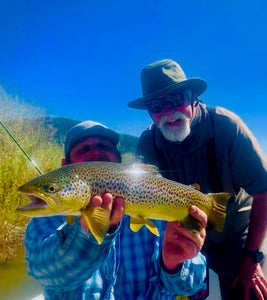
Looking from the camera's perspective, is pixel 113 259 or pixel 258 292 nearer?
pixel 113 259

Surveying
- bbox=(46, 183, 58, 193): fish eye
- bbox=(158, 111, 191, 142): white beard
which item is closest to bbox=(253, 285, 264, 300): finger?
bbox=(158, 111, 191, 142): white beard

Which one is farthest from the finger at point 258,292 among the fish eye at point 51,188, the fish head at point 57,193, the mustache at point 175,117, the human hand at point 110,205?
the fish eye at point 51,188

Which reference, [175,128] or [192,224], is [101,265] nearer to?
[192,224]

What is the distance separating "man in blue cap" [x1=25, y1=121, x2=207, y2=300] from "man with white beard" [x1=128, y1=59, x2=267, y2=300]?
100 centimetres

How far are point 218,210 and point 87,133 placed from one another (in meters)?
1.38

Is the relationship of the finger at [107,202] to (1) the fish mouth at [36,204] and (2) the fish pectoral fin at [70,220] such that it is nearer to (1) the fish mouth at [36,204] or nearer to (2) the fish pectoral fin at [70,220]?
(2) the fish pectoral fin at [70,220]

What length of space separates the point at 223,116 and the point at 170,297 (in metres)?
1.88

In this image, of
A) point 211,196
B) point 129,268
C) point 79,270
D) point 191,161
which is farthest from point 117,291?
point 191,161

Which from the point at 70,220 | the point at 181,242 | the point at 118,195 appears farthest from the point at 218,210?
the point at 70,220

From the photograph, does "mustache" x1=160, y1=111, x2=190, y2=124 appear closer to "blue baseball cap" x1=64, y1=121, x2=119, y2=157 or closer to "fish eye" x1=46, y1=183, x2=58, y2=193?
"blue baseball cap" x1=64, y1=121, x2=119, y2=157

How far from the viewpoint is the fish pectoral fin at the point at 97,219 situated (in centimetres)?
154

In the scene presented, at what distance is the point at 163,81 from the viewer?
327 cm

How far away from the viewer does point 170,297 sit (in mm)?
2133

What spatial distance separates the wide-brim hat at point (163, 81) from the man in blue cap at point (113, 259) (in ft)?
4.02
